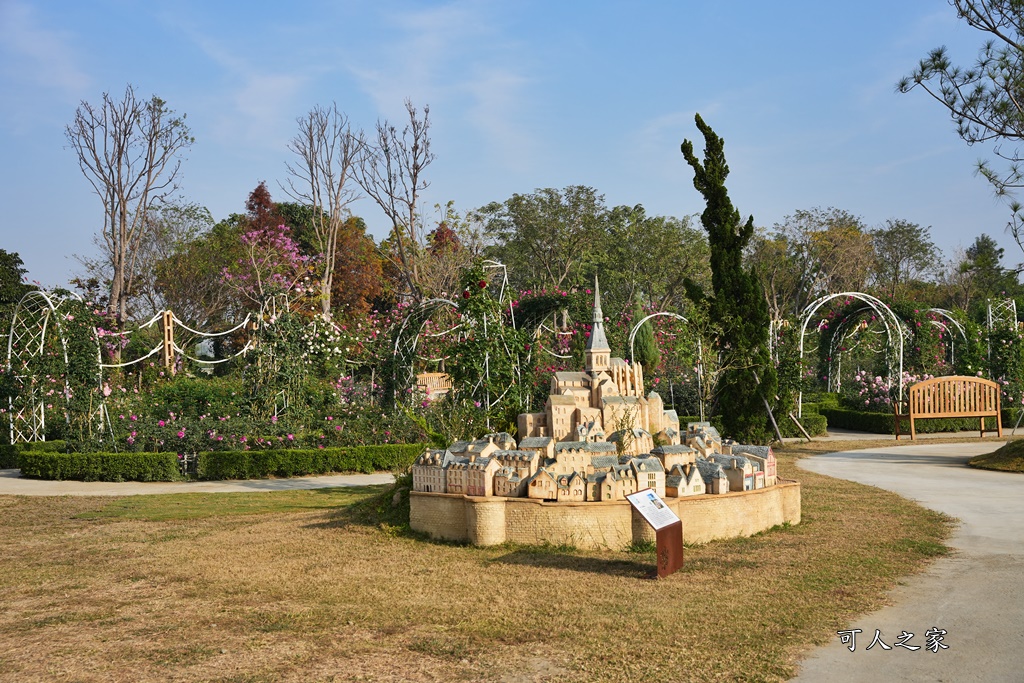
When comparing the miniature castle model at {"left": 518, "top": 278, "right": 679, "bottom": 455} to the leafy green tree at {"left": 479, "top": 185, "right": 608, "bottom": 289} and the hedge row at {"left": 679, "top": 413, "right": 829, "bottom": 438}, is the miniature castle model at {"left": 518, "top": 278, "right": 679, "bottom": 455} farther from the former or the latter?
the leafy green tree at {"left": 479, "top": 185, "right": 608, "bottom": 289}

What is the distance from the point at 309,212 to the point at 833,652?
4502 cm

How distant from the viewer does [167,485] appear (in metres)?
17.3

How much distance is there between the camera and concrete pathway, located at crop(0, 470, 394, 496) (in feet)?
53.2

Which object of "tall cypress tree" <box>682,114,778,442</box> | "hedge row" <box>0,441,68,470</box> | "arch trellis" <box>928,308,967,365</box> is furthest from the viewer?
"arch trellis" <box>928,308,967,365</box>

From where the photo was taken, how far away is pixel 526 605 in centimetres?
752

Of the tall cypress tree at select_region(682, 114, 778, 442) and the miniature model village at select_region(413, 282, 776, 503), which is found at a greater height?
the tall cypress tree at select_region(682, 114, 778, 442)

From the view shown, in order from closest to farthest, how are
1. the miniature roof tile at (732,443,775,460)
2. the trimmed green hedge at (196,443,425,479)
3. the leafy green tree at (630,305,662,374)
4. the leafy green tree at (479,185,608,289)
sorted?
1. the miniature roof tile at (732,443,775,460)
2. the trimmed green hedge at (196,443,425,479)
3. the leafy green tree at (630,305,662,374)
4. the leafy green tree at (479,185,608,289)

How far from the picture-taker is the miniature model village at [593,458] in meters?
9.95

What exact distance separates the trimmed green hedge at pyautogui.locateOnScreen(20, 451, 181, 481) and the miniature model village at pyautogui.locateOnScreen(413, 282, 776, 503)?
906 cm

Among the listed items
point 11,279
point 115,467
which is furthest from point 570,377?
point 11,279

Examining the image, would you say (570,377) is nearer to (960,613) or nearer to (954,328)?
(960,613)

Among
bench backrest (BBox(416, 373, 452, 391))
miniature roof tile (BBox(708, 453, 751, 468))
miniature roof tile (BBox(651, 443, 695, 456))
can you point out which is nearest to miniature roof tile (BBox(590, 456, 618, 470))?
miniature roof tile (BBox(651, 443, 695, 456))

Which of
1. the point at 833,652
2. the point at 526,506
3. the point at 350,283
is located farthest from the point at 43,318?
the point at 350,283

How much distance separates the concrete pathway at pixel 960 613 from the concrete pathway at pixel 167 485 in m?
10.6
